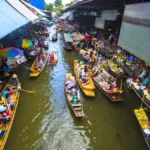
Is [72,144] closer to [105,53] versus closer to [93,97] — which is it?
[93,97]

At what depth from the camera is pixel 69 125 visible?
10805 millimetres

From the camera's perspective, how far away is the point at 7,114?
9.70 m

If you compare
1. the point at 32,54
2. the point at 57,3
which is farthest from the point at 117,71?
the point at 57,3

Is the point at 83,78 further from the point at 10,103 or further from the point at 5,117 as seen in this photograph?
the point at 5,117

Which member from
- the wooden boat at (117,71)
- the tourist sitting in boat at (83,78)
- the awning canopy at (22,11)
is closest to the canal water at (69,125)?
the tourist sitting in boat at (83,78)

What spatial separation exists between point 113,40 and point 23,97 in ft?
45.6

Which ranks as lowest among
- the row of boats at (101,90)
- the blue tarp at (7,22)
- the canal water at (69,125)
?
the canal water at (69,125)

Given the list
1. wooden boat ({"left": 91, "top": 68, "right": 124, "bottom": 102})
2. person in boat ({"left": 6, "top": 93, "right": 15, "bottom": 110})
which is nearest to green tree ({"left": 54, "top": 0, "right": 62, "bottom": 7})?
wooden boat ({"left": 91, "top": 68, "right": 124, "bottom": 102})

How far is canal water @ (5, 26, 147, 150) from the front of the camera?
9422 mm

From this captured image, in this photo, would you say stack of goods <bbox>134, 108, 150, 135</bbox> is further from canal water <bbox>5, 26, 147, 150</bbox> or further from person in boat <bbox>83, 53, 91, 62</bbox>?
person in boat <bbox>83, 53, 91, 62</bbox>

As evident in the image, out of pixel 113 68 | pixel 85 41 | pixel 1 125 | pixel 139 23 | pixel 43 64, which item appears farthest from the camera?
pixel 85 41

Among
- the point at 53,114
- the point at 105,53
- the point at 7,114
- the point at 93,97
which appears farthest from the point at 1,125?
the point at 105,53

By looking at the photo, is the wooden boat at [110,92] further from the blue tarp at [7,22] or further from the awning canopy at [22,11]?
the awning canopy at [22,11]

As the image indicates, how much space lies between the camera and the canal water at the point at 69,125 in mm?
9422
